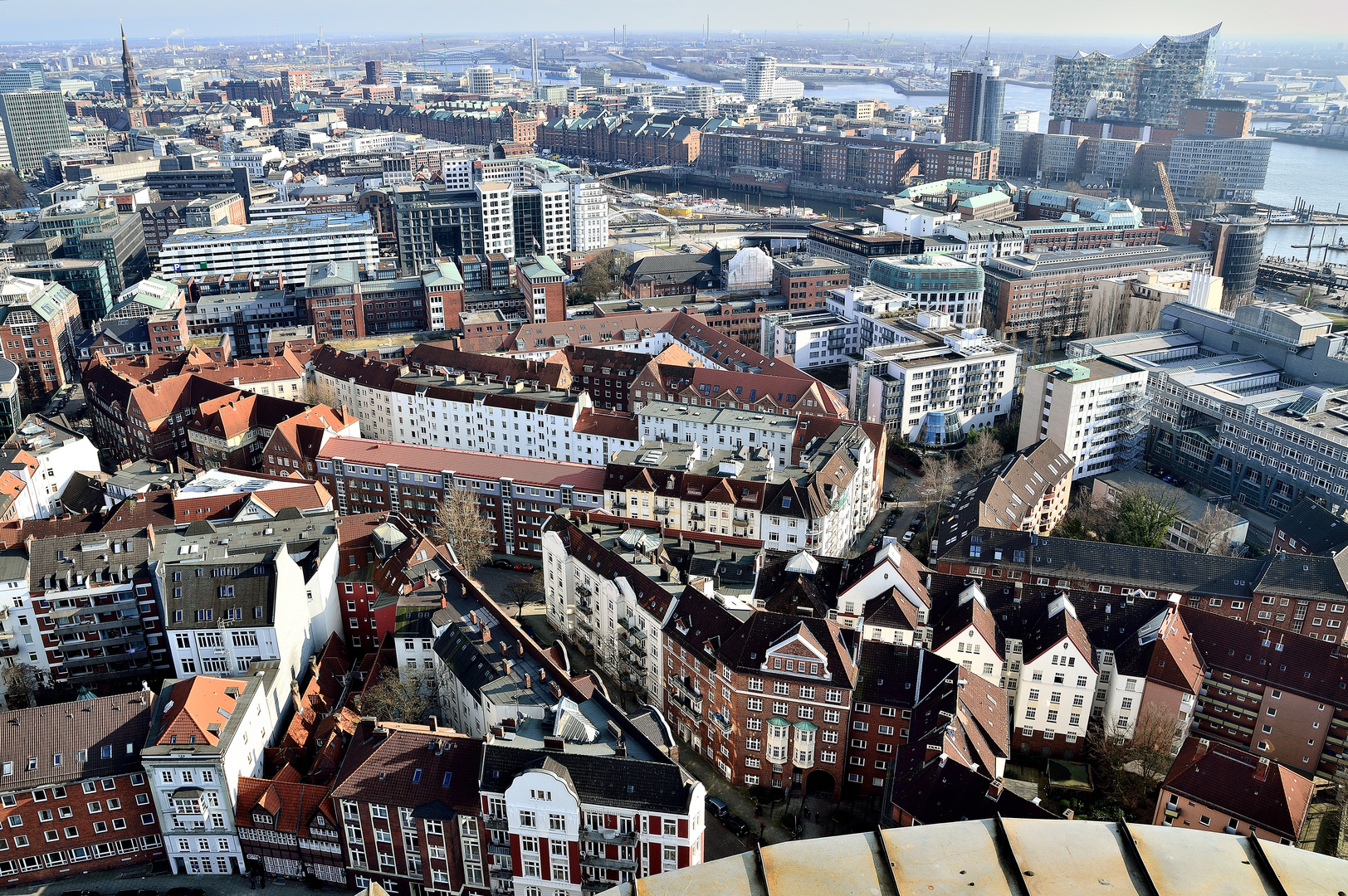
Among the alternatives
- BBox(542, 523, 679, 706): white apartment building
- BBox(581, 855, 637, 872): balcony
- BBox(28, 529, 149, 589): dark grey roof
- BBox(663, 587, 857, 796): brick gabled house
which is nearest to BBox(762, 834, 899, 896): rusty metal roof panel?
BBox(581, 855, 637, 872): balcony

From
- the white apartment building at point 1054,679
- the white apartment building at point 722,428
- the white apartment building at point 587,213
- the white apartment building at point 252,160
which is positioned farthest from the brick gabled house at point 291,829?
the white apartment building at point 252,160

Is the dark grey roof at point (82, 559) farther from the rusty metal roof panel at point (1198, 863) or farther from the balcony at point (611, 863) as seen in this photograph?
the rusty metal roof panel at point (1198, 863)

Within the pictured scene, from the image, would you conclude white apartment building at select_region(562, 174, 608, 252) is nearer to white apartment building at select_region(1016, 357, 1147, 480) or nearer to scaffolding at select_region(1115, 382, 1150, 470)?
white apartment building at select_region(1016, 357, 1147, 480)

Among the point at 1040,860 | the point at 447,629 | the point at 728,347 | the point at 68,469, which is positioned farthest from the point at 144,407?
the point at 1040,860

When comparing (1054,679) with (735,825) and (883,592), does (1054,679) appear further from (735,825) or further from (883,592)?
(735,825)

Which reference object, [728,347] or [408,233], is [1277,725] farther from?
[408,233]

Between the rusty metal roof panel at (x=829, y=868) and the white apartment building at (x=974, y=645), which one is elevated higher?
the rusty metal roof panel at (x=829, y=868)
